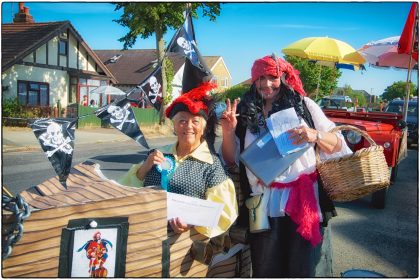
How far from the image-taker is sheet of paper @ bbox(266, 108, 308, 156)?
2.17 meters

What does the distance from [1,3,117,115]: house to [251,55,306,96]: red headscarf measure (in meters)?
18.6

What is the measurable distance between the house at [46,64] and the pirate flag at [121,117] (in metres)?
18.1

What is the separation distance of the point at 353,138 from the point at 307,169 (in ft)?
12.0

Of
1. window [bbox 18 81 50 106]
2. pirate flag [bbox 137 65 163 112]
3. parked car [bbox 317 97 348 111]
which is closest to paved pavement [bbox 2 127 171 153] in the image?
window [bbox 18 81 50 106]

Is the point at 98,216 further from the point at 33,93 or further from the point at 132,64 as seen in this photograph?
the point at 132,64

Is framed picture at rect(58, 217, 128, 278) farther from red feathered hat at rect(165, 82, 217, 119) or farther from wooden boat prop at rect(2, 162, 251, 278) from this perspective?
red feathered hat at rect(165, 82, 217, 119)

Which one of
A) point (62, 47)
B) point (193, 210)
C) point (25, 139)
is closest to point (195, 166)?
point (193, 210)

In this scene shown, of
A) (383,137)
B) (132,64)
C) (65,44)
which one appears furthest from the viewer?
(132,64)

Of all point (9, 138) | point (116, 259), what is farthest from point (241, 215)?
point (9, 138)

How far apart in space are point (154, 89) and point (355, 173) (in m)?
1.45

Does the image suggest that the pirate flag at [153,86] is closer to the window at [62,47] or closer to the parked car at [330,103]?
the parked car at [330,103]

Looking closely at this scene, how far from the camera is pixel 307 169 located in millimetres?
2223

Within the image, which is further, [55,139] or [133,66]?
[133,66]

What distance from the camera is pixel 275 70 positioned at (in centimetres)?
222
